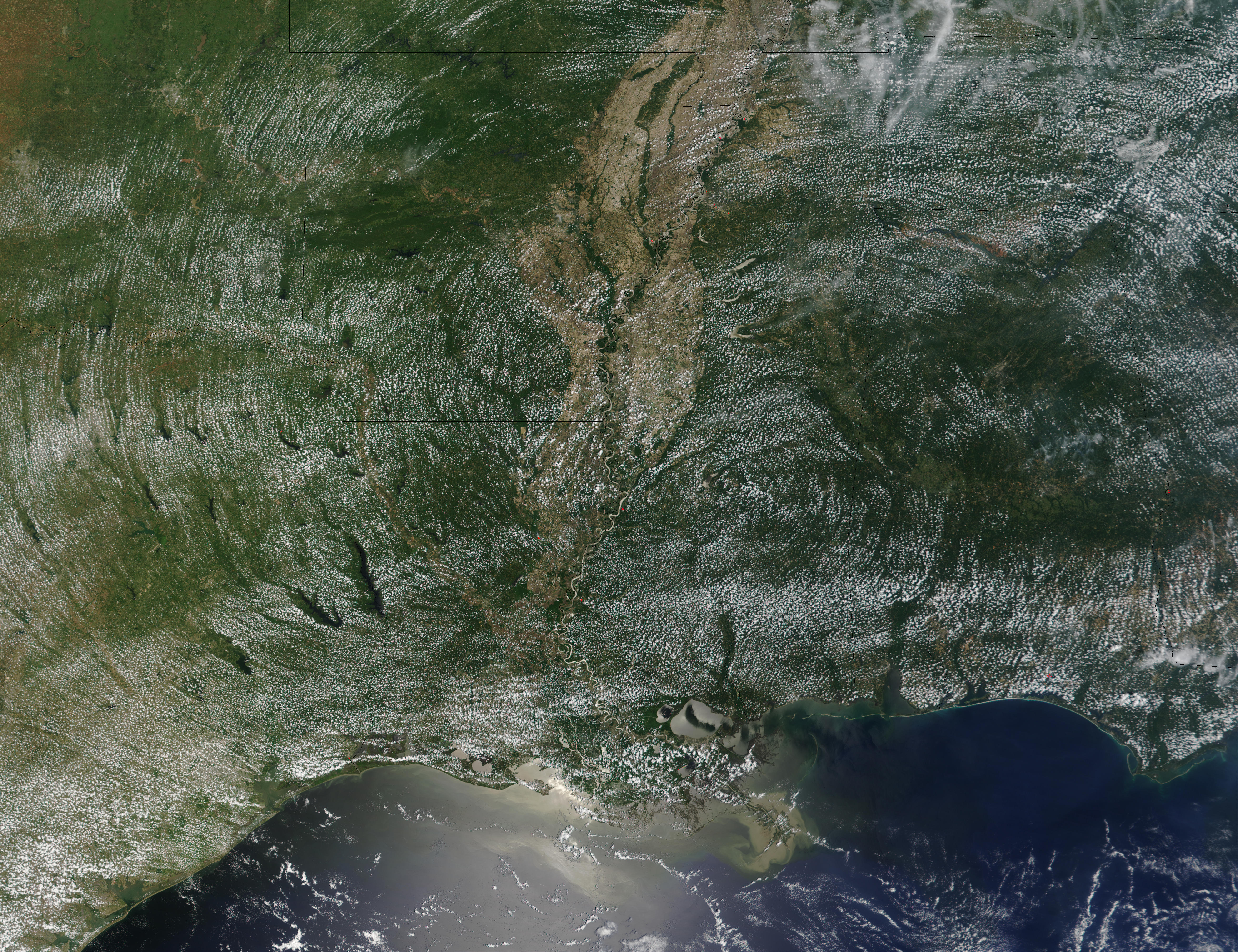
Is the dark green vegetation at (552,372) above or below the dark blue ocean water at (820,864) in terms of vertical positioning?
above

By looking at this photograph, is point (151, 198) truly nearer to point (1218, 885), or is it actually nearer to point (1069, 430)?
point (1069, 430)

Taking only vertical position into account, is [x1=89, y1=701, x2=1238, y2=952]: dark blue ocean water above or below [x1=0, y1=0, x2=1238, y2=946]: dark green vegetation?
below

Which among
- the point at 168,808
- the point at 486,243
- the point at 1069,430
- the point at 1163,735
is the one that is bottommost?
the point at 1163,735

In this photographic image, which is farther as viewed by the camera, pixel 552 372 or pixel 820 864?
pixel 820 864

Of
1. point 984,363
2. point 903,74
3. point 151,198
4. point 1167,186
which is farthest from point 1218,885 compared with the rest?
point 151,198
